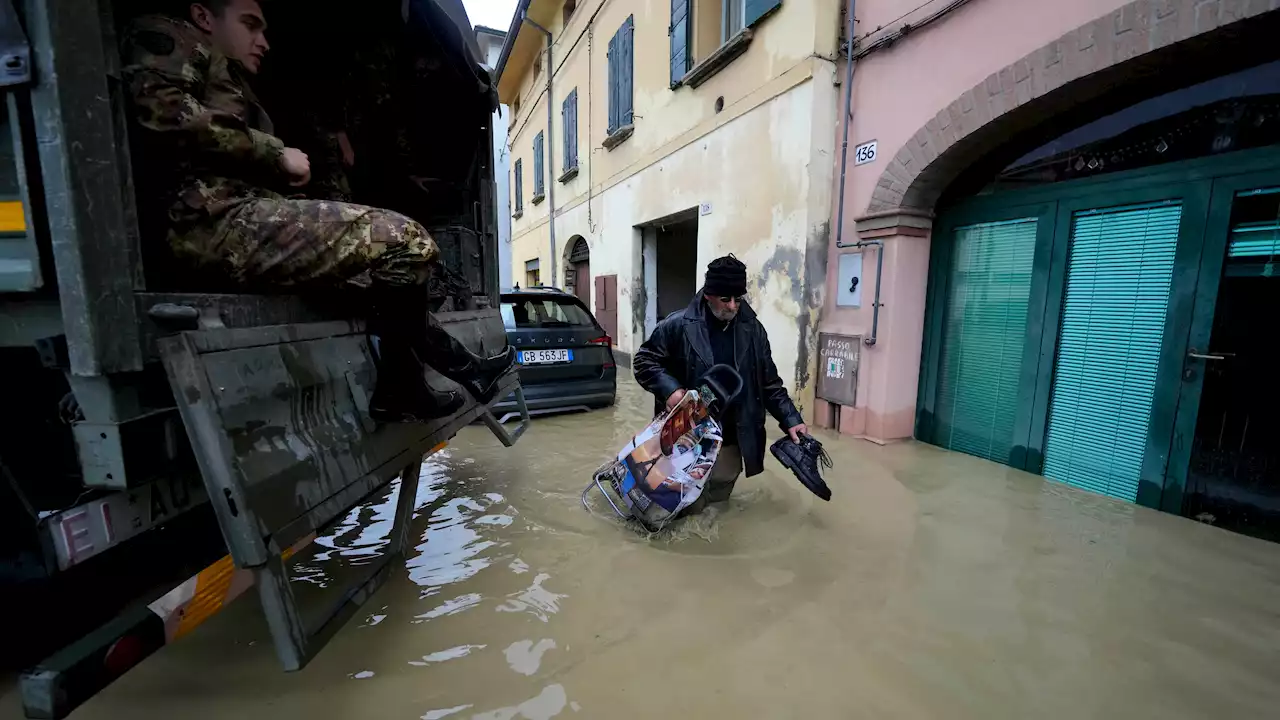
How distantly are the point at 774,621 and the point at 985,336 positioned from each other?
135 inches

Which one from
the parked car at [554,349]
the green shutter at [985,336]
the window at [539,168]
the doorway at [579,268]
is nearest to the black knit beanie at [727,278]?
the parked car at [554,349]

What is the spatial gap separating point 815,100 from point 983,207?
5.90ft

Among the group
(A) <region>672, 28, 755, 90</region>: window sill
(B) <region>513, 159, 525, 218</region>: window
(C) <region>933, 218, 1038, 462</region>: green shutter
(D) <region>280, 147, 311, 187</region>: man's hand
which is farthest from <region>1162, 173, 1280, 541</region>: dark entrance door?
(B) <region>513, 159, 525, 218</region>: window

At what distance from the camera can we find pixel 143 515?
1440 millimetres

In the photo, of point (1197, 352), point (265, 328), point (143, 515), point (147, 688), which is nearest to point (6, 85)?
point (265, 328)

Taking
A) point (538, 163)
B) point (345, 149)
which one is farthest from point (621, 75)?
point (345, 149)

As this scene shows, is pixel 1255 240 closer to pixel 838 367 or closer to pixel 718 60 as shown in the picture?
pixel 838 367

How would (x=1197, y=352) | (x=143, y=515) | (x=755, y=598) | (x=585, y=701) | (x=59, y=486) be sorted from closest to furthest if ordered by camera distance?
(x=143, y=515) < (x=59, y=486) < (x=585, y=701) < (x=755, y=598) < (x=1197, y=352)

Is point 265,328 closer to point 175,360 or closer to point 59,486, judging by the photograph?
point 175,360

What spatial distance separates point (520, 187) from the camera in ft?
55.7

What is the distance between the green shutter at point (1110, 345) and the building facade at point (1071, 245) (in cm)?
1

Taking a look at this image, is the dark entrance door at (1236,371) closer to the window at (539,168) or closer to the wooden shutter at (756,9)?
the wooden shutter at (756,9)

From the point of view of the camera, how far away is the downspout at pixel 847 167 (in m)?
4.79

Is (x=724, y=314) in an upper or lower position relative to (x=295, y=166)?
lower
